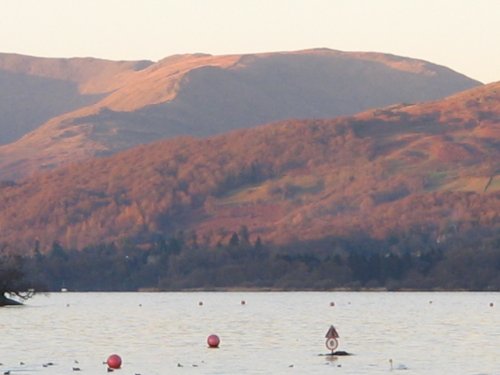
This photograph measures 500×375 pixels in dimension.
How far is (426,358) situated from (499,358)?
206 inches

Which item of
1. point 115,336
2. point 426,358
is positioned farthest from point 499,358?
point 115,336

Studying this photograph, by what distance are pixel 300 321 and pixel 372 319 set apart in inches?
408

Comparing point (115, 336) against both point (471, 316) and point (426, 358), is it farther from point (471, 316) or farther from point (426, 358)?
point (471, 316)

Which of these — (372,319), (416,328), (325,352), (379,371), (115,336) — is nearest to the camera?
(379,371)

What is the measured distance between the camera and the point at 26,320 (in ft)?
577

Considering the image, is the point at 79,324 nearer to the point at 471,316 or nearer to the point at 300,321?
the point at 300,321

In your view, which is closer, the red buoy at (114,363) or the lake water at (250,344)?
the red buoy at (114,363)

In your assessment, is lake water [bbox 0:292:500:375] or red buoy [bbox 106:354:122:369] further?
lake water [bbox 0:292:500:375]

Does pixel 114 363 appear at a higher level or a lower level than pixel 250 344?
lower

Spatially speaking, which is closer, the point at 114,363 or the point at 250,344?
the point at 114,363

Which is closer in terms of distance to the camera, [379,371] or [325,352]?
[379,371]

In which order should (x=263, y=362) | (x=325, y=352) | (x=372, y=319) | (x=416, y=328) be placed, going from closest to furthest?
(x=263, y=362), (x=325, y=352), (x=416, y=328), (x=372, y=319)

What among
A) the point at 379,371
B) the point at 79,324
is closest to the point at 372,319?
the point at 79,324

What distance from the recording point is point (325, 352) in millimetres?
118625
